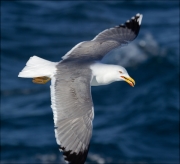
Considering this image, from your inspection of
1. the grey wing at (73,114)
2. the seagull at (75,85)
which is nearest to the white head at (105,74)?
the seagull at (75,85)

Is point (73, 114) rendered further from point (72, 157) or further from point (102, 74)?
point (102, 74)

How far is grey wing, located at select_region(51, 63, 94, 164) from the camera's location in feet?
26.1

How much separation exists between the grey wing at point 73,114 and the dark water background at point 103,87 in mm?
6159

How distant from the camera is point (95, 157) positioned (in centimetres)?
1464

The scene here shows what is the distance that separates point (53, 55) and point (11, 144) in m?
3.53

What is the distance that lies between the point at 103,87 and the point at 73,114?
8.28 meters

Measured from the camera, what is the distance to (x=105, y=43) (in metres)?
10.0

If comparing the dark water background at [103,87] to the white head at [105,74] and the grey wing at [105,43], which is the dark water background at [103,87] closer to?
the grey wing at [105,43]

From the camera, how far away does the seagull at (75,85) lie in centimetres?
802

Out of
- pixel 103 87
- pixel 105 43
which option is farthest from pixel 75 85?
pixel 103 87

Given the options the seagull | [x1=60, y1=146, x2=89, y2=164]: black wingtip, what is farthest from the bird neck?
[x1=60, y1=146, x2=89, y2=164]: black wingtip

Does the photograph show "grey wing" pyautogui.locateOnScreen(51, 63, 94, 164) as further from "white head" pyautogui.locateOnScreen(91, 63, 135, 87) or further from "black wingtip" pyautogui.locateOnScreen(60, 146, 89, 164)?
"white head" pyautogui.locateOnScreen(91, 63, 135, 87)

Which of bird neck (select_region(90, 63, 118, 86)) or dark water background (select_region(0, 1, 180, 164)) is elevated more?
bird neck (select_region(90, 63, 118, 86))

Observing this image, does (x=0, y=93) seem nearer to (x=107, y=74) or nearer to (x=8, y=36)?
(x=8, y=36)
